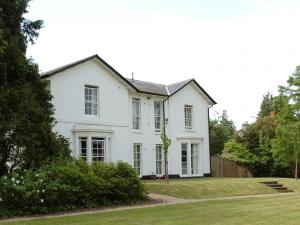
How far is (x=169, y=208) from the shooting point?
58.3 ft

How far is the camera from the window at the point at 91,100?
2944 cm

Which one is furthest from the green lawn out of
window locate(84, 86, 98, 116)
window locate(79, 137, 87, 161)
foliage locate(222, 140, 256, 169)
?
foliage locate(222, 140, 256, 169)

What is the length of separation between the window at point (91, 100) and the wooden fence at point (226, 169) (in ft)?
46.3

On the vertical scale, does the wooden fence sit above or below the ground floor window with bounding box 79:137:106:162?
below

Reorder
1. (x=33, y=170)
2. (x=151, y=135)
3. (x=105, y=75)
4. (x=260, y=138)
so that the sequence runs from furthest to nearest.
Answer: (x=260, y=138) → (x=151, y=135) → (x=105, y=75) → (x=33, y=170)

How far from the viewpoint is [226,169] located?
40844 mm

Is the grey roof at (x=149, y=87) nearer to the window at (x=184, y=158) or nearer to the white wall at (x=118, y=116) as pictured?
the white wall at (x=118, y=116)

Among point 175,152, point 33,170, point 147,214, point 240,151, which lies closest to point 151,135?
point 175,152

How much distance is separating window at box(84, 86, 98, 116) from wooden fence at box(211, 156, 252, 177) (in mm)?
14105

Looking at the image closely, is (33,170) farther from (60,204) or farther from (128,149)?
(128,149)

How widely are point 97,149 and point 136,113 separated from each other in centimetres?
489

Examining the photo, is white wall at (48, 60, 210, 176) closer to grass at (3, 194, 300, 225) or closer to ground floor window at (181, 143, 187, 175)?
ground floor window at (181, 143, 187, 175)

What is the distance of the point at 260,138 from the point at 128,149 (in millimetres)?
16938

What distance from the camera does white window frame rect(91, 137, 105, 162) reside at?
95.6ft
